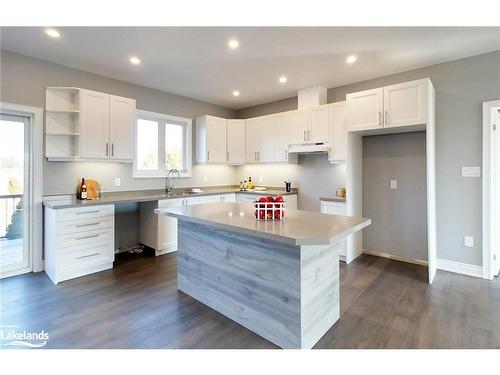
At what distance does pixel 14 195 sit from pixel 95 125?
51.3 inches

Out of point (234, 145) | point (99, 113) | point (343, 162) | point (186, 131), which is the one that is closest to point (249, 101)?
point (234, 145)

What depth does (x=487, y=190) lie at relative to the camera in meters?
3.11

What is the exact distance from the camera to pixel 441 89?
3.43m

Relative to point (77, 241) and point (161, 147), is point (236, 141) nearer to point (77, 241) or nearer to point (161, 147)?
point (161, 147)

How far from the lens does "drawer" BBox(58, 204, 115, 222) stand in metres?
3.05

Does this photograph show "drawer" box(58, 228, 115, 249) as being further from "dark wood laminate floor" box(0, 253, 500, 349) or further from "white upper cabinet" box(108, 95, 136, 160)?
"white upper cabinet" box(108, 95, 136, 160)

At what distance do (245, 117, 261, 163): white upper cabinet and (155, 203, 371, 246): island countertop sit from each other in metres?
2.76

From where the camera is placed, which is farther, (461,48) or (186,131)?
(186,131)

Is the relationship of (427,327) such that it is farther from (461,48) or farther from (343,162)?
(461,48)

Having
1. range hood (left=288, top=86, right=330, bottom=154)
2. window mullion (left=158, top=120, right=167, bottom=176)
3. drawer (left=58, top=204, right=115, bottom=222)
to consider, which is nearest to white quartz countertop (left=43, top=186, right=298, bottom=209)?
drawer (left=58, top=204, right=115, bottom=222)

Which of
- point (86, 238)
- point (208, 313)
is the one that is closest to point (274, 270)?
point (208, 313)

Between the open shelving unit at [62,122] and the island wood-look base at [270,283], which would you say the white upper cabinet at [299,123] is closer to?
the island wood-look base at [270,283]

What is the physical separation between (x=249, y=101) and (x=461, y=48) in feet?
11.0

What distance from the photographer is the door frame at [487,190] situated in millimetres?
3090
